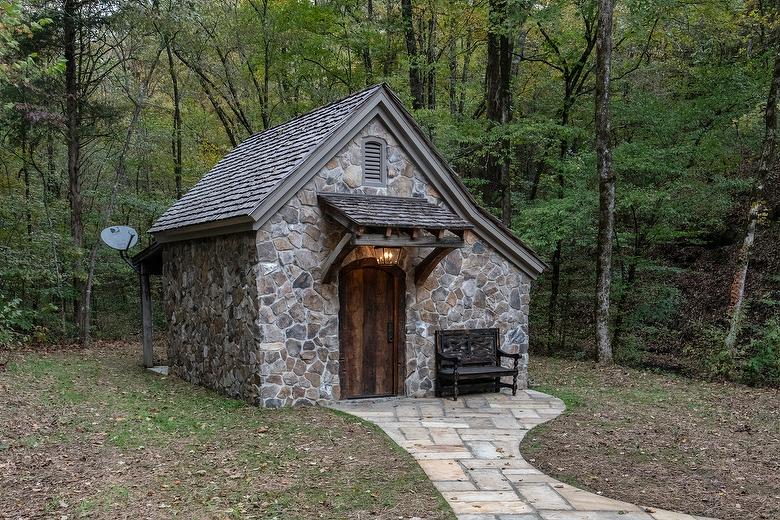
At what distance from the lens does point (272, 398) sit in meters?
8.39

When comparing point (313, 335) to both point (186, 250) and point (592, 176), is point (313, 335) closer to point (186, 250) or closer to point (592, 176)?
point (186, 250)

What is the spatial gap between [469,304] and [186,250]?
5358 mm

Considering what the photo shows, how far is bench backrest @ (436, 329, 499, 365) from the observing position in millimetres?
9625

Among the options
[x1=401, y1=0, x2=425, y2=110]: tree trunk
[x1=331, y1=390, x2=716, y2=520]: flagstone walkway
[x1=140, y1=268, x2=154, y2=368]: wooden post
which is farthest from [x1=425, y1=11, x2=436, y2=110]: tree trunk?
[x1=331, y1=390, x2=716, y2=520]: flagstone walkway

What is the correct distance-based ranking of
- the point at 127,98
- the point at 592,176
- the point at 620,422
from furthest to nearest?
the point at 127,98
the point at 592,176
the point at 620,422

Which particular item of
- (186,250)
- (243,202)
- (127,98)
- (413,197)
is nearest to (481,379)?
(413,197)

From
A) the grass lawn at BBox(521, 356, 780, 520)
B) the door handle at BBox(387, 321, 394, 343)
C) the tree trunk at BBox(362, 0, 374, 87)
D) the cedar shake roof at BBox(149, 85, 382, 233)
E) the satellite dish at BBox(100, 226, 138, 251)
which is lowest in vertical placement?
the grass lawn at BBox(521, 356, 780, 520)

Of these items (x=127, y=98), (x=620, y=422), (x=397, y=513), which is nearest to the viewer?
(x=397, y=513)

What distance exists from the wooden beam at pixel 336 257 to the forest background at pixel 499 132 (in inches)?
261

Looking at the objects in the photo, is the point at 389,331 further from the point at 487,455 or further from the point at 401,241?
the point at 487,455

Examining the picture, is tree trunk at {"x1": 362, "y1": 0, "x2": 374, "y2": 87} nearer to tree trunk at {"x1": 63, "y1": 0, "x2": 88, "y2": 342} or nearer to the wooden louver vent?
tree trunk at {"x1": 63, "y1": 0, "x2": 88, "y2": 342}

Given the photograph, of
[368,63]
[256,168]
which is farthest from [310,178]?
[368,63]

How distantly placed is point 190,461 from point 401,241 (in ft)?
13.2

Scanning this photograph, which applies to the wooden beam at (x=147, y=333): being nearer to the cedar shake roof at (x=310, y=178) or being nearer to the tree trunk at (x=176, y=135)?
the cedar shake roof at (x=310, y=178)
